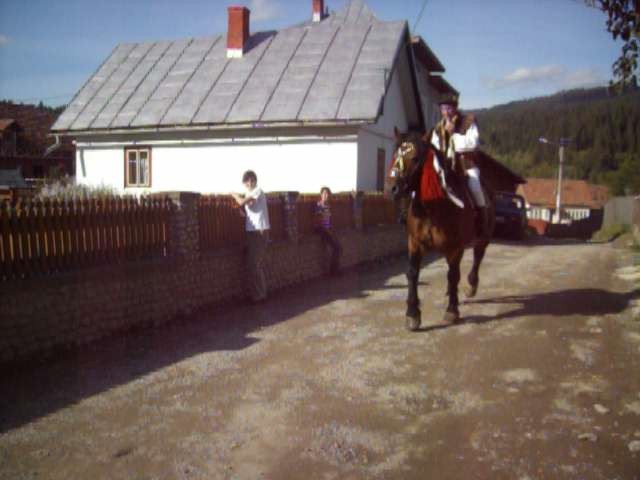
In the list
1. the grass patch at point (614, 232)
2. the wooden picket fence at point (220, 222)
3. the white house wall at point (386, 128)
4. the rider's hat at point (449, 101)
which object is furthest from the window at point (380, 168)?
the grass patch at point (614, 232)

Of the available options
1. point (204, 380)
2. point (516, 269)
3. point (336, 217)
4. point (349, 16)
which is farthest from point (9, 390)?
point (349, 16)

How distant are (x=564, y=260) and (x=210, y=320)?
11.8 metres

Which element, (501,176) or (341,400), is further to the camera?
(501,176)

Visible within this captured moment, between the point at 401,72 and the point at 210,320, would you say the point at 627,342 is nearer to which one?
the point at 210,320

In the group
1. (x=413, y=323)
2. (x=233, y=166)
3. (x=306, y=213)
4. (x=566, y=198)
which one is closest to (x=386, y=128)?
(x=233, y=166)

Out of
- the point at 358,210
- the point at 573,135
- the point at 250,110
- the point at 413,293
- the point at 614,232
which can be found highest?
the point at 573,135

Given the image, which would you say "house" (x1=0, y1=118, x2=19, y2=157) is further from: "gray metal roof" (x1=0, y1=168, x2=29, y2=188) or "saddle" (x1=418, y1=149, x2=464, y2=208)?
"saddle" (x1=418, y1=149, x2=464, y2=208)

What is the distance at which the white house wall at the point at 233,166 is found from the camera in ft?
60.0

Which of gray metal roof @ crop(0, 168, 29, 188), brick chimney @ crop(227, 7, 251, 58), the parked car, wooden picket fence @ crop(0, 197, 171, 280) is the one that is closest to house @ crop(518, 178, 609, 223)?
the parked car

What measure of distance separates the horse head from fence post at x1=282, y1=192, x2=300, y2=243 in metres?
4.45

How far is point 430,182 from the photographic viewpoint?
7188mm

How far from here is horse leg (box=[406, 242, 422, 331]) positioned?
25.0ft

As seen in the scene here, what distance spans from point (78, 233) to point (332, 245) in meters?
6.47

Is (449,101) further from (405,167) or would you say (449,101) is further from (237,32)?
(237,32)
